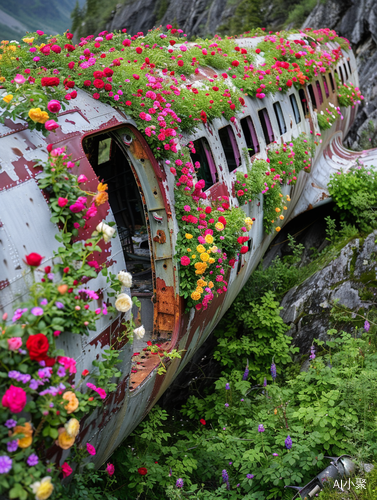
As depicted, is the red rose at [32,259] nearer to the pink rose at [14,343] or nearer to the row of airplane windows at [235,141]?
the pink rose at [14,343]

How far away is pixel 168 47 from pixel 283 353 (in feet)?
17.2

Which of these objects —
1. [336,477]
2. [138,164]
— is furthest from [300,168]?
[336,477]

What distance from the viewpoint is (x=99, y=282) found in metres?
3.39

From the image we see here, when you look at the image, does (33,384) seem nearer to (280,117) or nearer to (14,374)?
(14,374)

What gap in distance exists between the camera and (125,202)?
341 inches

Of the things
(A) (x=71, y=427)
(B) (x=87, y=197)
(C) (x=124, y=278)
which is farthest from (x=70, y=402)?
(B) (x=87, y=197)

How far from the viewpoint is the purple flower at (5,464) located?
2288 mm

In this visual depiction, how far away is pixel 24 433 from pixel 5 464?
0.63 ft

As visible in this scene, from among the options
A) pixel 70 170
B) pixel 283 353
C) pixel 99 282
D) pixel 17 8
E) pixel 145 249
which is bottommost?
pixel 283 353

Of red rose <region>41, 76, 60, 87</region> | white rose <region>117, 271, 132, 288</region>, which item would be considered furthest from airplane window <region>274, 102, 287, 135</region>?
white rose <region>117, 271, 132, 288</region>

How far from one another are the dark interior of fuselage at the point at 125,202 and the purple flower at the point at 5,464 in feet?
16.9

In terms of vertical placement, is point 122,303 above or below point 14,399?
below

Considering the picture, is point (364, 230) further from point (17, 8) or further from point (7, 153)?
point (17, 8)

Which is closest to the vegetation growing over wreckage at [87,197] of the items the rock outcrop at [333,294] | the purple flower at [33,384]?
the purple flower at [33,384]
